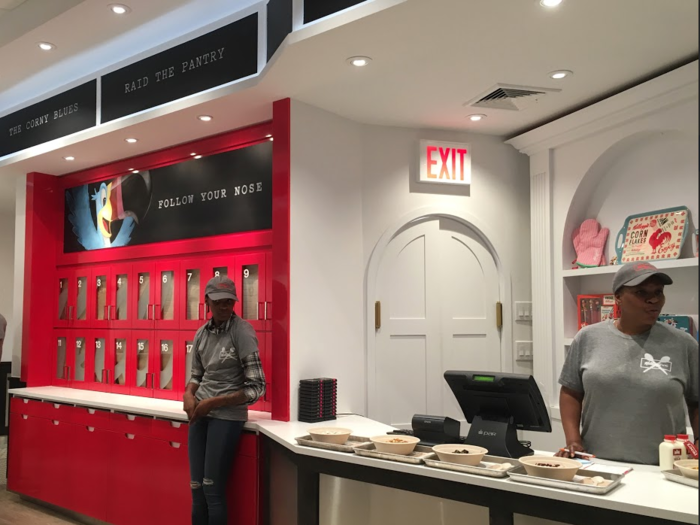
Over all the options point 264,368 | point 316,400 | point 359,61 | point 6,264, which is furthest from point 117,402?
point 6,264

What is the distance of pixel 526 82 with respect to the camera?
14.0 ft

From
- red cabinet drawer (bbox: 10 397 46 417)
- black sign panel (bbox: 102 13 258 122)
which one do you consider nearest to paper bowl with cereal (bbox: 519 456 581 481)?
black sign panel (bbox: 102 13 258 122)

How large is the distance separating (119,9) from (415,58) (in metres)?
2.08

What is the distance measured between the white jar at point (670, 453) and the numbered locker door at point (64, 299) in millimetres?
5435

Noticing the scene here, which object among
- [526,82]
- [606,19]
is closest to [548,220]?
[526,82]

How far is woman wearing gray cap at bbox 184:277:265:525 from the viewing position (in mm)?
4129

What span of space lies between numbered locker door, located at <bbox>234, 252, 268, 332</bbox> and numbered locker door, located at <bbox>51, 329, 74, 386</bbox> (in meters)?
2.40

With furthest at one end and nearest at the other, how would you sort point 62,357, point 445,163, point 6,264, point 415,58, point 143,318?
point 6,264, point 62,357, point 143,318, point 445,163, point 415,58

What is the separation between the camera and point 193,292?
214 inches

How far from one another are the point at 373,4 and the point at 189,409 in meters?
2.64

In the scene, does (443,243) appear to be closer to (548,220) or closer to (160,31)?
(548,220)

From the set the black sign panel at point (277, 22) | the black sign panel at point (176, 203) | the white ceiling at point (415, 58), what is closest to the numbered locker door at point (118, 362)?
the black sign panel at point (176, 203)

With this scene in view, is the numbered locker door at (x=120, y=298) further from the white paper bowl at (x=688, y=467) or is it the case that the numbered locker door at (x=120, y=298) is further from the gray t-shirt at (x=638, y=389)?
the white paper bowl at (x=688, y=467)

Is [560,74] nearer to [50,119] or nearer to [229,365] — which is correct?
[229,365]
